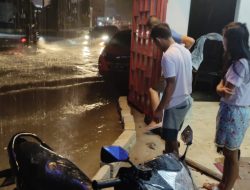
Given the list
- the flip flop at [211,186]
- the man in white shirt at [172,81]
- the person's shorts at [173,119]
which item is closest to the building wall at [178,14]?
the man in white shirt at [172,81]

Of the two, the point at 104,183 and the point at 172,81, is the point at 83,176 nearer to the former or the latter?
the point at 104,183

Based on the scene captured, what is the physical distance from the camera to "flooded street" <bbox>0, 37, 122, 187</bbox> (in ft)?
18.3

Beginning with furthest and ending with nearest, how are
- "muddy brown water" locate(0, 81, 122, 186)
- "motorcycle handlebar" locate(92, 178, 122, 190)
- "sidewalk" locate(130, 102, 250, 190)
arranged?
"muddy brown water" locate(0, 81, 122, 186)
"sidewalk" locate(130, 102, 250, 190)
"motorcycle handlebar" locate(92, 178, 122, 190)

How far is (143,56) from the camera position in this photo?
7125 mm

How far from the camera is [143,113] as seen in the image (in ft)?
23.9

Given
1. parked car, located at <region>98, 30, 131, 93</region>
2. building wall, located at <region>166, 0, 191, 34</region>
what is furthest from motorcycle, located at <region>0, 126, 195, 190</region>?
parked car, located at <region>98, 30, 131, 93</region>

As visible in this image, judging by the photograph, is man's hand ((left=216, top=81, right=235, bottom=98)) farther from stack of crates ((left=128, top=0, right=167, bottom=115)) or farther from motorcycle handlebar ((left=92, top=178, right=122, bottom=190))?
stack of crates ((left=128, top=0, right=167, bottom=115))

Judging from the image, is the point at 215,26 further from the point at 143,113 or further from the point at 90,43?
the point at 90,43

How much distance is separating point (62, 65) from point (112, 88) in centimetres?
497

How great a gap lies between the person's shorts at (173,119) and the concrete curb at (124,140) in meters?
0.80

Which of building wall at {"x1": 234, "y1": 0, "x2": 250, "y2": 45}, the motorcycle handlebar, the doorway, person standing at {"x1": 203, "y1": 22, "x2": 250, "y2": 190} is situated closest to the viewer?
the motorcycle handlebar

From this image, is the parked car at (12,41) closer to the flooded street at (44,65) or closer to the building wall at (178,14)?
the flooded street at (44,65)

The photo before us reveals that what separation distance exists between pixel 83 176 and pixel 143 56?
197 inches

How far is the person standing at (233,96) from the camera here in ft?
10.9
